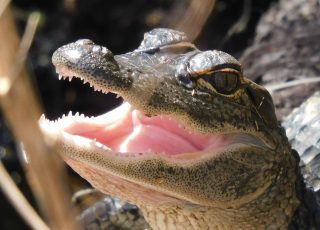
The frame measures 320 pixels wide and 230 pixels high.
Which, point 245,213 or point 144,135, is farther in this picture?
point 245,213

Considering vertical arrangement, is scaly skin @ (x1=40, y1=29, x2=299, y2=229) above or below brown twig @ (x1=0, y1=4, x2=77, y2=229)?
below

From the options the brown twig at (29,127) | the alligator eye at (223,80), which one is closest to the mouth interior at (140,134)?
the alligator eye at (223,80)

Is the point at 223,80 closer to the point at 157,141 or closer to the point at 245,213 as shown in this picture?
the point at 157,141

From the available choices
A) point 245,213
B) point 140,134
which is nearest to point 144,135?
point 140,134

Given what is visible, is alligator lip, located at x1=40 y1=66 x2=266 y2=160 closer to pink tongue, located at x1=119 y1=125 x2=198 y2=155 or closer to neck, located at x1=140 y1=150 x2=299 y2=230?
pink tongue, located at x1=119 y1=125 x2=198 y2=155

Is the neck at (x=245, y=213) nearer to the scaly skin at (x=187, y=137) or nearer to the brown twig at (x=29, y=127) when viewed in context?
the scaly skin at (x=187, y=137)

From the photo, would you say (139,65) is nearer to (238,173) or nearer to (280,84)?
(238,173)

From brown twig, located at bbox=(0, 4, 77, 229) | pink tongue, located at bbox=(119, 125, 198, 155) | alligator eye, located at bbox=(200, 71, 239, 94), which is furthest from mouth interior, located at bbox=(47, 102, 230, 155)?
brown twig, located at bbox=(0, 4, 77, 229)
